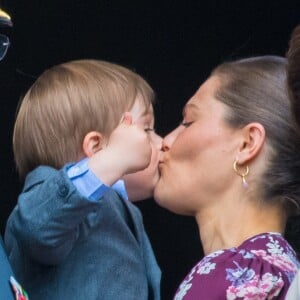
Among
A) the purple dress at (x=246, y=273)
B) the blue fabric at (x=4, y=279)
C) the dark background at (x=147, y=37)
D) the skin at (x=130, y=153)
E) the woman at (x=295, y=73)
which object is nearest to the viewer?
the woman at (x=295, y=73)

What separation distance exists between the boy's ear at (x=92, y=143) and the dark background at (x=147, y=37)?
694 mm

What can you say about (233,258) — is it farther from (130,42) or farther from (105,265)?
(130,42)

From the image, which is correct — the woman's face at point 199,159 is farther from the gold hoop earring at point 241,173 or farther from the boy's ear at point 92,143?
the boy's ear at point 92,143

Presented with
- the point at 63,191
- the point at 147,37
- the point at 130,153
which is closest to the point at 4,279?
the point at 63,191

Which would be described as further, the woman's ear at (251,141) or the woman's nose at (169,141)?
the woman's nose at (169,141)

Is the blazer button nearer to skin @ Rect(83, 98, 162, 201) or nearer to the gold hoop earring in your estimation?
skin @ Rect(83, 98, 162, 201)

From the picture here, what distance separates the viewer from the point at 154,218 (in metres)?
2.64

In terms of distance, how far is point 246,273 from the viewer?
1591 mm

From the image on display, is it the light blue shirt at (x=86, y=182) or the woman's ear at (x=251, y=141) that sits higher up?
the woman's ear at (x=251, y=141)

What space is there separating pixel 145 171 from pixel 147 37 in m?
0.70

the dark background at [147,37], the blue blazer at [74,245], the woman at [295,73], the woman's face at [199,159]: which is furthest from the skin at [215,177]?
the dark background at [147,37]

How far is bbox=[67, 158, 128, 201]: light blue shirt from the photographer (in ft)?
5.38

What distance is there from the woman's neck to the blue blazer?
0.45 feet

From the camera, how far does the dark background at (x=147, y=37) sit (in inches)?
97.4
